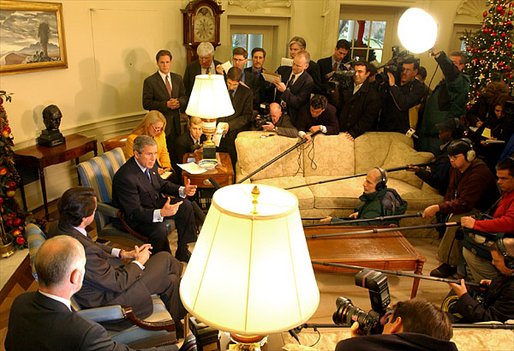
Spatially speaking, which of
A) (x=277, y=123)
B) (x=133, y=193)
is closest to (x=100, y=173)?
(x=133, y=193)

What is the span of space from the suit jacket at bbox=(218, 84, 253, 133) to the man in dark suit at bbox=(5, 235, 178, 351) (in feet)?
9.38

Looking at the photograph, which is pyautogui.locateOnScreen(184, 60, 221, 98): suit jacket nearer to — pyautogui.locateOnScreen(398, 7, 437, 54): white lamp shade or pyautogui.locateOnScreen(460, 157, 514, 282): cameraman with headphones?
pyautogui.locateOnScreen(398, 7, 437, 54): white lamp shade

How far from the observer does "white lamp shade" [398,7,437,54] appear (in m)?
4.17

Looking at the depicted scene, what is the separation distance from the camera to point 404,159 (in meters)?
4.26

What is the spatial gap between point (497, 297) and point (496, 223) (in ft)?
2.36

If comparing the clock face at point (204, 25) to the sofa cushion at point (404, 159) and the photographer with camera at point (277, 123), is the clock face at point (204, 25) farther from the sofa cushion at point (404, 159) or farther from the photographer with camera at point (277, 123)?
the sofa cushion at point (404, 159)

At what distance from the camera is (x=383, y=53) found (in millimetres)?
6914

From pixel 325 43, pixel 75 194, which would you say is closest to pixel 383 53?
pixel 325 43

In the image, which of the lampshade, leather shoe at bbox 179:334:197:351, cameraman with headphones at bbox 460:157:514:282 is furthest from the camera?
cameraman with headphones at bbox 460:157:514:282

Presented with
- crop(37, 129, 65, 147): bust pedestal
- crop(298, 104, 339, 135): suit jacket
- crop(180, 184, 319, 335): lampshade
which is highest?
crop(180, 184, 319, 335): lampshade

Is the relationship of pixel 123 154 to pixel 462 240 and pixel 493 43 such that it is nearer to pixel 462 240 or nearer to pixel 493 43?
pixel 462 240

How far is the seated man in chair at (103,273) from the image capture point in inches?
83.4

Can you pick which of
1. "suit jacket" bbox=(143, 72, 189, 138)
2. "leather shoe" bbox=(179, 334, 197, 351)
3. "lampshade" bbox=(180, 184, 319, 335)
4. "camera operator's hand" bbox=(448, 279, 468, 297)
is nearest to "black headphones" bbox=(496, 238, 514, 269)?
"camera operator's hand" bbox=(448, 279, 468, 297)

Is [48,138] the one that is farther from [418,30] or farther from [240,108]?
[418,30]
